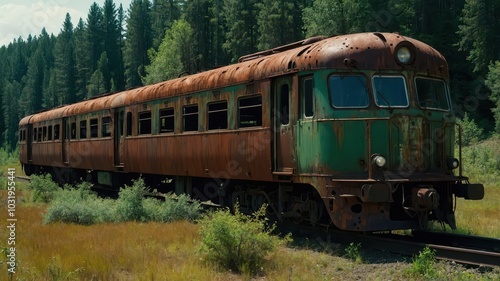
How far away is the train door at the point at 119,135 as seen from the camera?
58.8 feet

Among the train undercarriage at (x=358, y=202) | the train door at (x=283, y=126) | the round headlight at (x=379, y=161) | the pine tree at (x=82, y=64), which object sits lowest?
the train undercarriage at (x=358, y=202)

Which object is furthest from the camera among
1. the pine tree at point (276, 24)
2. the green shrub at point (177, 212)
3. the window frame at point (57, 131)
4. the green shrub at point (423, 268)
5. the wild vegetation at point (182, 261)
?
the pine tree at point (276, 24)

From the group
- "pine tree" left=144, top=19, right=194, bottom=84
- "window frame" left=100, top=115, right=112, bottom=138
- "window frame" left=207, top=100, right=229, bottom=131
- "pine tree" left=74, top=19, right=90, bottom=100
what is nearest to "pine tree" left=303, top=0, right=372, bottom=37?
"pine tree" left=144, top=19, right=194, bottom=84

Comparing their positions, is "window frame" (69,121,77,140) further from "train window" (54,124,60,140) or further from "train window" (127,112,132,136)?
"train window" (127,112,132,136)

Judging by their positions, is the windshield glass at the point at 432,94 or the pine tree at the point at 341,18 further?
the pine tree at the point at 341,18

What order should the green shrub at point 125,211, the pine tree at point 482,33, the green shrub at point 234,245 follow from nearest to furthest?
the green shrub at point 234,245, the green shrub at point 125,211, the pine tree at point 482,33

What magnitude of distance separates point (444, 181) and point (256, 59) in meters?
4.69

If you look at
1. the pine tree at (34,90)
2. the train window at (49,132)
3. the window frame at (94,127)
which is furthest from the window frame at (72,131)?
the pine tree at (34,90)

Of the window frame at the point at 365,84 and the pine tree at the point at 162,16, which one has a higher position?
the pine tree at the point at 162,16

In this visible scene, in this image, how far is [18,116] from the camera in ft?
368

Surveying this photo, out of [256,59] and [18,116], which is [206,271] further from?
[18,116]

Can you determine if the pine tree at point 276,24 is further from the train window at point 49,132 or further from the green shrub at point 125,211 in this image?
the green shrub at point 125,211

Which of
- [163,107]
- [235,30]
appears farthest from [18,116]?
[163,107]

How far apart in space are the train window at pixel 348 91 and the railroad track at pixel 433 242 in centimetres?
229
